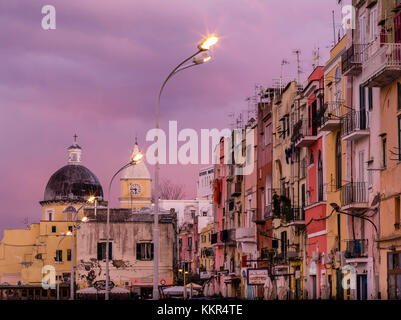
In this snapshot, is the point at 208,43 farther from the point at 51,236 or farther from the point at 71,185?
the point at 71,185

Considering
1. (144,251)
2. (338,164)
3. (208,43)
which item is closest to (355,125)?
(338,164)

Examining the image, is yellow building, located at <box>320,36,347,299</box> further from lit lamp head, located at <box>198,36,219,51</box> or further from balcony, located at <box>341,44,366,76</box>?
lit lamp head, located at <box>198,36,219,51</box>

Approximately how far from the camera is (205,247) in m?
100

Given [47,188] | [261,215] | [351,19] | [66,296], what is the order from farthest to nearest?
[47,188], [66,296], [261,215], [351,19]

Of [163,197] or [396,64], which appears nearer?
[396,64]

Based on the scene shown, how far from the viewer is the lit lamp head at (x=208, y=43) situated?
2955 cm

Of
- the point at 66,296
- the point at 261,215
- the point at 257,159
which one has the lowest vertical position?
the point at 66,296

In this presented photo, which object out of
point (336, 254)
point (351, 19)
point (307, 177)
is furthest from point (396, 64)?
point (307, 177)

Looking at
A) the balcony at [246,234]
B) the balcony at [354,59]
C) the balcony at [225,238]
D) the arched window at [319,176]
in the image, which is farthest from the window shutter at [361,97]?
the balcony at [225,238]

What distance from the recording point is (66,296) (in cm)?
10069

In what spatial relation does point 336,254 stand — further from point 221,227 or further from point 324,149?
point 221,227

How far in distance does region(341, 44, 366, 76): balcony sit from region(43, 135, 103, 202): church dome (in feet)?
299

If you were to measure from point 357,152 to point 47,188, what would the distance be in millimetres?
96540
